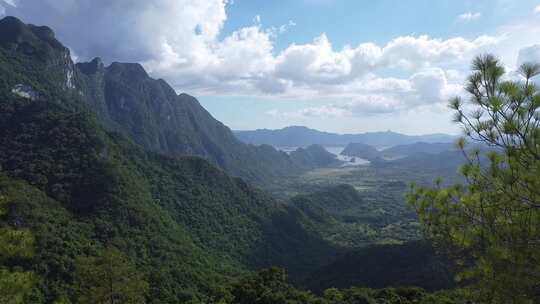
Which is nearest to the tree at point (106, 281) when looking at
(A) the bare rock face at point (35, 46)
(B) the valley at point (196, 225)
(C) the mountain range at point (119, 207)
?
(B) the valley at point (196, 225)

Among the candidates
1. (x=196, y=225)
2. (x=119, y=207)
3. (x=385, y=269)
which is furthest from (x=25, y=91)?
(x=385, y=269)

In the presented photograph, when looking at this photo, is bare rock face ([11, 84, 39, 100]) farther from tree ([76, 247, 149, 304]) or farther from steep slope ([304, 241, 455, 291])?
tree ([76, 247, 149, 304])

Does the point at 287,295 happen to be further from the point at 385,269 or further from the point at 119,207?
the point at 119,207

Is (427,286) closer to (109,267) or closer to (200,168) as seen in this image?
(109,267)

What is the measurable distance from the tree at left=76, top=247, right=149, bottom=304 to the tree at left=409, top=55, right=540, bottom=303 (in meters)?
→ 19.9

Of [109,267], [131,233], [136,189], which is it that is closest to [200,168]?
[136,189]

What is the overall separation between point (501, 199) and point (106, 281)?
2236cm

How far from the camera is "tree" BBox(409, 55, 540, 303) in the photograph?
9.25 meters

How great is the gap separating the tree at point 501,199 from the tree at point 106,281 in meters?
19.9

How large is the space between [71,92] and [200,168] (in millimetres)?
89703

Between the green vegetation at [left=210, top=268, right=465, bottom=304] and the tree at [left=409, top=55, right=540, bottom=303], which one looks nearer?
the tree at [left=409, top=55, right=540, bottom=303]

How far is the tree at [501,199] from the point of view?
30.3 feet

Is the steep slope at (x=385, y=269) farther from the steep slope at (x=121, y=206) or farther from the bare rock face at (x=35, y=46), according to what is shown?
the bare rock face at (x=35, y=46)

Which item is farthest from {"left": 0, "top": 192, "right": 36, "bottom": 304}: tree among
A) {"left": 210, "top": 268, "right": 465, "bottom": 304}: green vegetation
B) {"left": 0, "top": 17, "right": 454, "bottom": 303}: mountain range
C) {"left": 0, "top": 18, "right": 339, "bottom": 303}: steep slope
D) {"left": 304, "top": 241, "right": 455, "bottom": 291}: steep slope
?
{"left": 304, "top": 241, "right": 455, "bottom": 291}: steep slope
